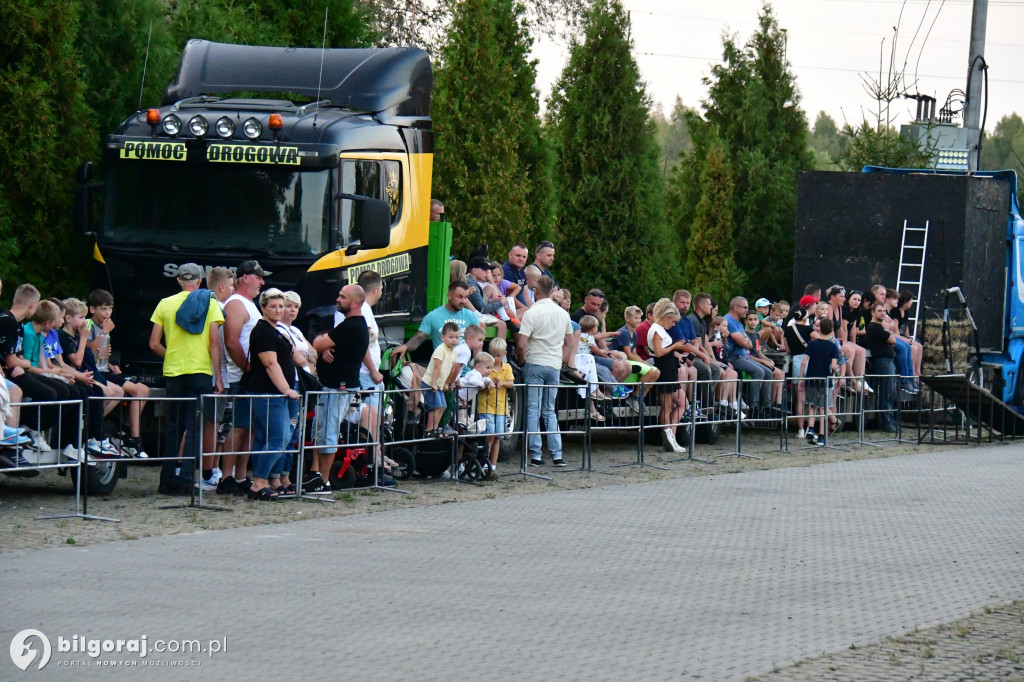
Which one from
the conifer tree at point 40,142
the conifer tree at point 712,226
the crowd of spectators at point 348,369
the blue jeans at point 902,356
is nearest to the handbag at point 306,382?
the crowd of spectators at point 348,369

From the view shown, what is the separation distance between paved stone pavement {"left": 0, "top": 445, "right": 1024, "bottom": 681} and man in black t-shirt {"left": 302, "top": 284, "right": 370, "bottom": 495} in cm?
110

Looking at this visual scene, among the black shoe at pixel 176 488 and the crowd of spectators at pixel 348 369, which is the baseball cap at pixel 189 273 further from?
the black shoe at pixel 176 488

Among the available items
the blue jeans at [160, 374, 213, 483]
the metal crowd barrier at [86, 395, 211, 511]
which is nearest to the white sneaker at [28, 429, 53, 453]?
the metal crowd barrier at [86, 395, 211, 511]

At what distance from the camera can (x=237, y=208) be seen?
14.2m

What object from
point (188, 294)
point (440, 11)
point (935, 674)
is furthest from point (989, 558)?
point (440, 11)

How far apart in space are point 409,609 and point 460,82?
60.6 feet

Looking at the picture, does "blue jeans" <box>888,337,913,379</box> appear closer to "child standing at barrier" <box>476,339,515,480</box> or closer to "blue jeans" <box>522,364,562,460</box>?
"blue jeans" <box>522,364,562,460</box>

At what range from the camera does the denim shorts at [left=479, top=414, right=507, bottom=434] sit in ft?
48.1

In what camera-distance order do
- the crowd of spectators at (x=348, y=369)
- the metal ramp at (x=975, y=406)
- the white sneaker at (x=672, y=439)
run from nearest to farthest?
the crowd of spectators at (x=348, y=369) < the white sneaker at (x=672, y=439) < the metal ramp at (x=975, y=406)

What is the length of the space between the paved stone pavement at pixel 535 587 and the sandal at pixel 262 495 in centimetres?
114

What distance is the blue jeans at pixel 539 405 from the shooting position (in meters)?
15.5

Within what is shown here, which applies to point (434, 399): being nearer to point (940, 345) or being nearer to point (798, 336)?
point (798, 336)

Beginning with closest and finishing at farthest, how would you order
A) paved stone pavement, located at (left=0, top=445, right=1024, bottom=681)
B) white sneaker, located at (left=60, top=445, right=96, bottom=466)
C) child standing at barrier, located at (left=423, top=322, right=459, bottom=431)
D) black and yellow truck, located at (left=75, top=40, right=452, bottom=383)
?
1. paved stone pavement, located at (left=0, top=445, right=1024, bottom=681)
2. white sneaker, located at (left=60, top=445, right=96, bottom=466)
3. black and yellow truck, located at (left=75, top=40, right=452, bottom=383)
4. child standing at barrier, located at (left=423, top=322, right=459, bottom=431)

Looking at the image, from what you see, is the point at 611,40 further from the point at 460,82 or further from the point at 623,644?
the point at 623,644
